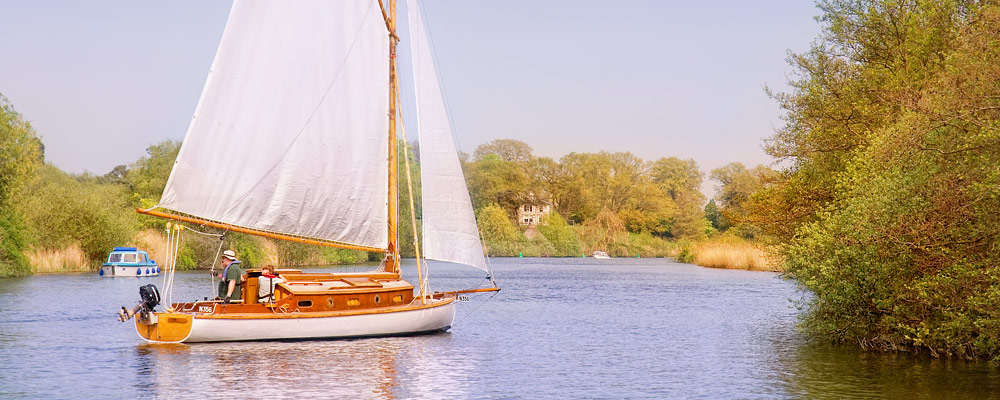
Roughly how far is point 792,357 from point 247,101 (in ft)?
56.4

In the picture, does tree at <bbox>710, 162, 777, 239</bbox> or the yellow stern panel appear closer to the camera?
the yellow stern panel

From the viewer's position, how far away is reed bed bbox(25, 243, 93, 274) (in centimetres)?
6975

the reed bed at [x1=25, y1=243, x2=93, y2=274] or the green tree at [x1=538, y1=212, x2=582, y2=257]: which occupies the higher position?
the green tree at [x1=538, y1=212, x2=582, y2=257]

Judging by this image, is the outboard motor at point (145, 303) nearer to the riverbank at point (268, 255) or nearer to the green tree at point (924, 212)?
the green tree at point (924, 212)

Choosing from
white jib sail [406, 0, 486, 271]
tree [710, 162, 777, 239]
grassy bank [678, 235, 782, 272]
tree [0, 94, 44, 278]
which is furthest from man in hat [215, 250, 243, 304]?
tree [710, 162, 777, 239]

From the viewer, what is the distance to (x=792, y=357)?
1116 inches

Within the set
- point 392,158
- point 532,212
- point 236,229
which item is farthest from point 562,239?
point 236,229

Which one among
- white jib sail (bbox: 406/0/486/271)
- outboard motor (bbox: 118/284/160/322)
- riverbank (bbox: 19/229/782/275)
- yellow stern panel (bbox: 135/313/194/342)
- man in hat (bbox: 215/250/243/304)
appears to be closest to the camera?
outboard motor (bbox: 118/284/160/322)

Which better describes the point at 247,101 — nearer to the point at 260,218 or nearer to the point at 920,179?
the point at 260,218

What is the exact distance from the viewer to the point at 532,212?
164 metres

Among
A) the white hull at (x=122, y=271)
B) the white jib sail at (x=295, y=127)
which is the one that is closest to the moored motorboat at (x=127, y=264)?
the white hull at (x=122, y=271)

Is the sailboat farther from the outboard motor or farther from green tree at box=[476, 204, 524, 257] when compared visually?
green tree at box=[476, 204, 524, 257]

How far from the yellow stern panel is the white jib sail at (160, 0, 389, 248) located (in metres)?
3.03

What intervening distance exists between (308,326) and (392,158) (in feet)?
19.8
